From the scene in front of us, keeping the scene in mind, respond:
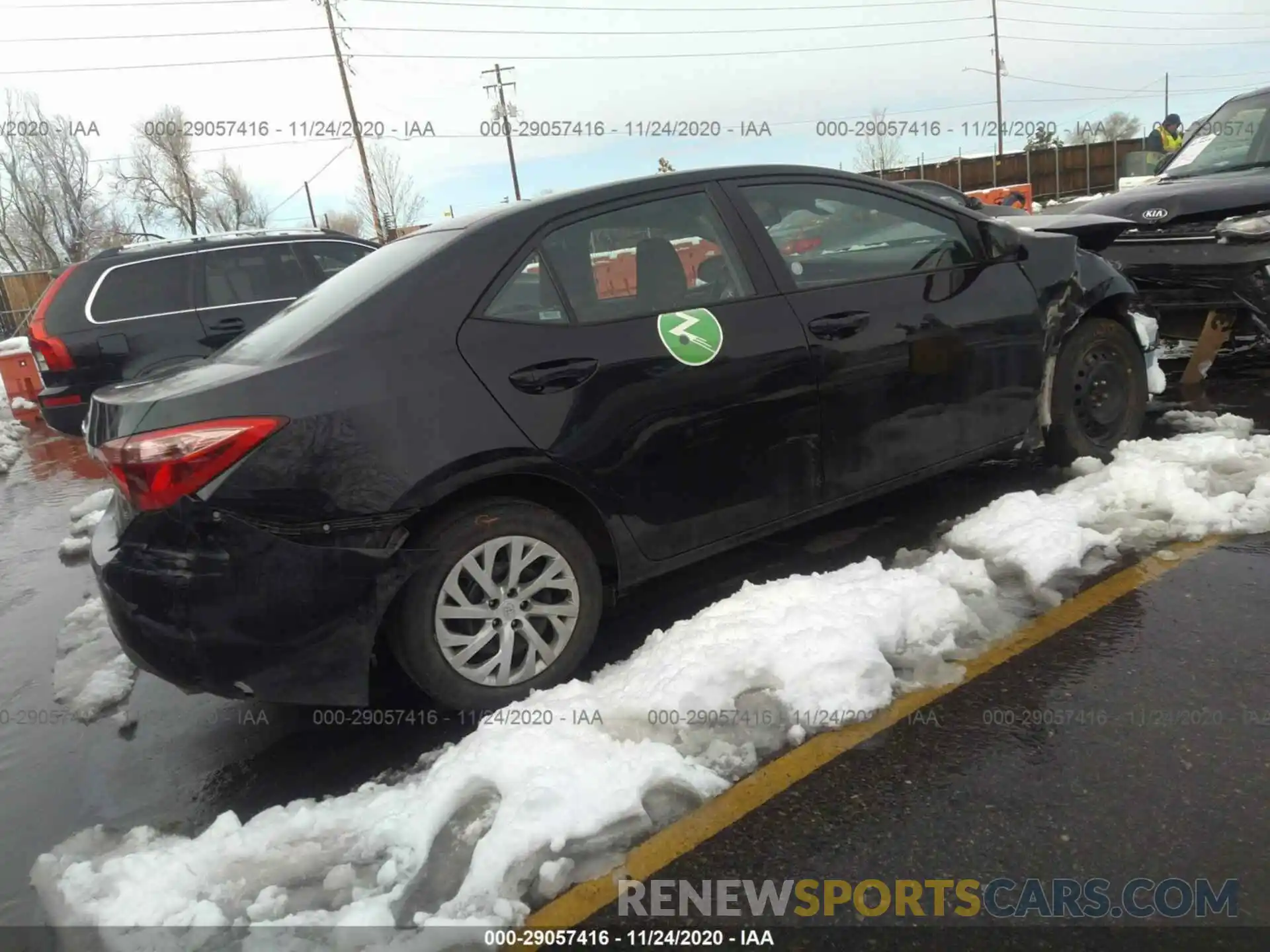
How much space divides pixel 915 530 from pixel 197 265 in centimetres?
620

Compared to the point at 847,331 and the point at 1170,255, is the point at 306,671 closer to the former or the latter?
the point at 847,331

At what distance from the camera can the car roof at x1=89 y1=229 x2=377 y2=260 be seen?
7.43m

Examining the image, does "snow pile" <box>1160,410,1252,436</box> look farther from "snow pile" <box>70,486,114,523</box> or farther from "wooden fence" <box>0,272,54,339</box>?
"wooden fence" <box>0,272,54,339</box>

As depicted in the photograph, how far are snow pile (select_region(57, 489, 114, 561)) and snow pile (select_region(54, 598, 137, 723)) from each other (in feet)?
2.52

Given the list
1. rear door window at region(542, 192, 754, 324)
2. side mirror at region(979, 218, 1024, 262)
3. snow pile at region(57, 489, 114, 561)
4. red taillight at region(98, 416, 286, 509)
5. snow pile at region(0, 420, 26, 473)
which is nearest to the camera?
red taillight at region(98, 416, 286, 509)

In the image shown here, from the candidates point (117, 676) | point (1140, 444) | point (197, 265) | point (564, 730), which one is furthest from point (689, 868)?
point (197, 265)

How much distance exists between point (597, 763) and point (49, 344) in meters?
6.51

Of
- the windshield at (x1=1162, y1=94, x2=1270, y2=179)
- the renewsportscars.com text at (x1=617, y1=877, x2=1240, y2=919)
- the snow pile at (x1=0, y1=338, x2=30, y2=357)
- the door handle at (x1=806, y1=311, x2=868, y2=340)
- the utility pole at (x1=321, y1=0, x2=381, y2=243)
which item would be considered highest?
the utility pole at (x1=321, y1=0, x2=381, y2=243)

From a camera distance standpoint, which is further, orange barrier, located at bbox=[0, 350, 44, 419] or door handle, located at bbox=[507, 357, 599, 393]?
orange barrier, located at bbox=[0, 350, 44, 419]

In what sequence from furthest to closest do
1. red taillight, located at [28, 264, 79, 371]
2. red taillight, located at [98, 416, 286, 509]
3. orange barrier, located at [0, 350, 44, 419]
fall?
orange barrier, located at [0, 350, 44, 419] < red taillight, located at [28, 264, 79, 371] < red taillight, located at [98, 416, 286, 509]

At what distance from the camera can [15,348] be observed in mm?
10828

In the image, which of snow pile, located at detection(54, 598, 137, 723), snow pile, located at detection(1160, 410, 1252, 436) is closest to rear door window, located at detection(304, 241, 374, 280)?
snow pile, located at detection(54, 598, 137, 723)

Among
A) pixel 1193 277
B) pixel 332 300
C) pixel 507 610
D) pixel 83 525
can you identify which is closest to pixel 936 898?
pixel 507 610

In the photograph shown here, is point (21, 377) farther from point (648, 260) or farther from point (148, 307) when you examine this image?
point (648, 260)
